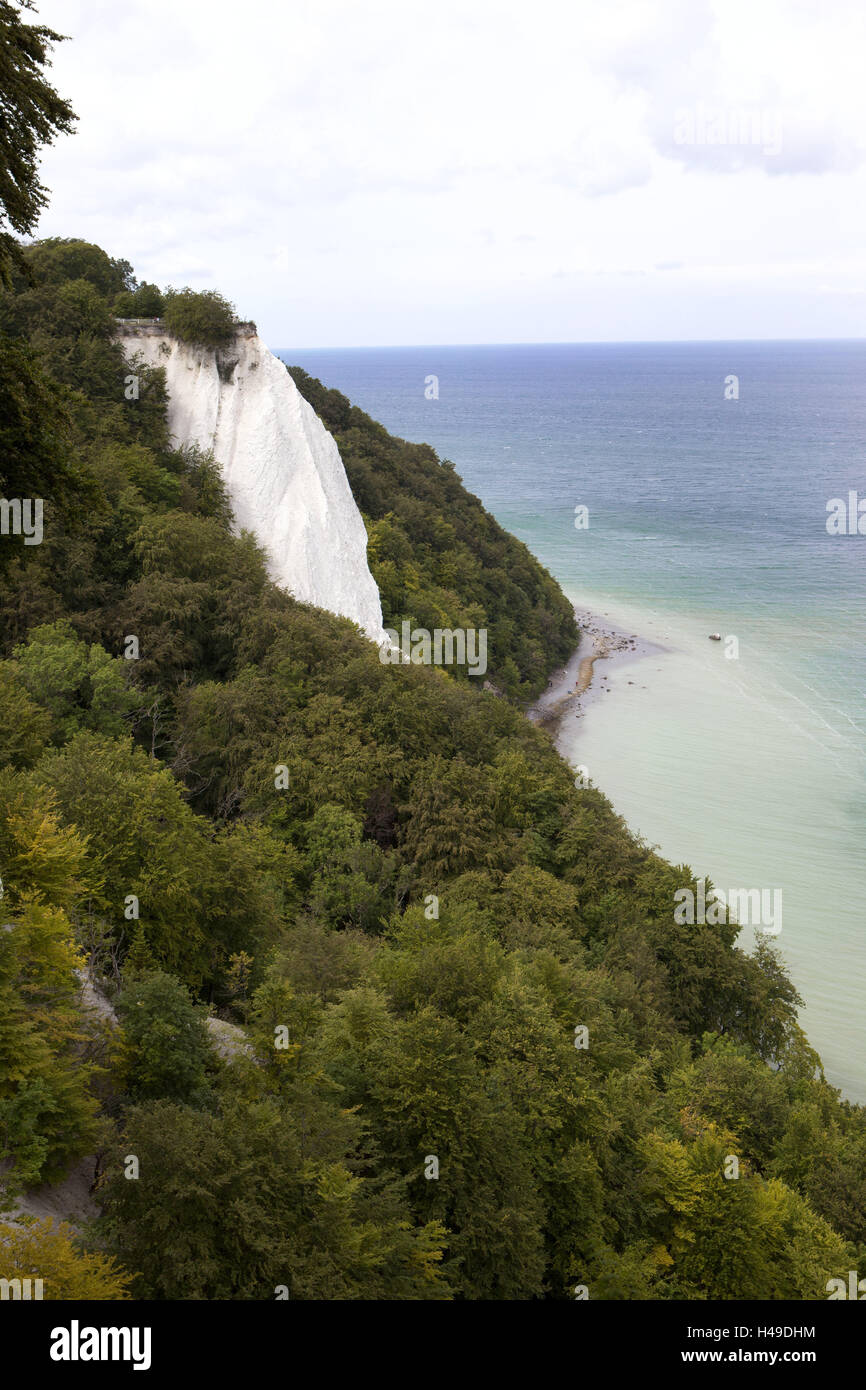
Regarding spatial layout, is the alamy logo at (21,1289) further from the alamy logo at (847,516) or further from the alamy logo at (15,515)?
the alamy logo at (847,516)

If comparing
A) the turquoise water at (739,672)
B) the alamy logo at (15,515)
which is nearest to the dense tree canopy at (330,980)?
the alamy logo at (15,515)

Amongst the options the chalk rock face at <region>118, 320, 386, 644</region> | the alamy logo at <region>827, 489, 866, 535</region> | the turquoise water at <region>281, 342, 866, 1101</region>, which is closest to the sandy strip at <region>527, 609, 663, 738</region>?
the turquoise water at <region>281, 342, 866, 1101</region>

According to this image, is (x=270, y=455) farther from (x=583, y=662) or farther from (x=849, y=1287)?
(x=849, y=1287)

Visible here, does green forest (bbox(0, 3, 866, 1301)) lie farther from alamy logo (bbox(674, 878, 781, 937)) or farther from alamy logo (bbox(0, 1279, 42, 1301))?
alamy logo (bbox(674, 878, 781, 937))

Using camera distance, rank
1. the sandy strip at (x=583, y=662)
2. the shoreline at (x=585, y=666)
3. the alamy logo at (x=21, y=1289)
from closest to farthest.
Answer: the alamy logo at (x=21, y=1289) < the shoreline at (x=585, y=666) < the sandy strip at (x=583, y=662)
